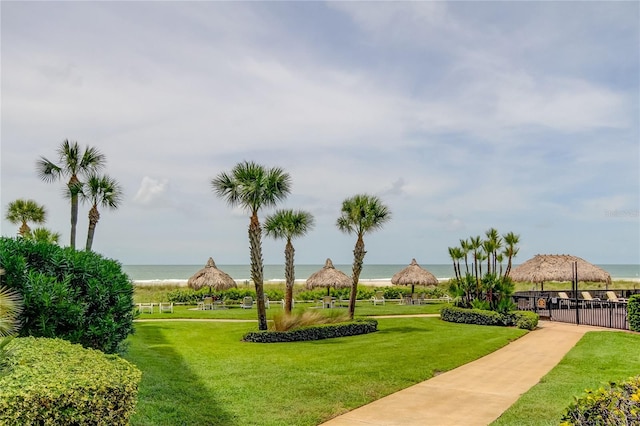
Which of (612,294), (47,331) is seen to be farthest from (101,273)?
(612,294)

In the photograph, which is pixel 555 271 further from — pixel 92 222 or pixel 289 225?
pixel 92 222

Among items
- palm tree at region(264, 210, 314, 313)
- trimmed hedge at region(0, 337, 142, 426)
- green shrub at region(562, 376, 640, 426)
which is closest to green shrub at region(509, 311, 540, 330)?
palm tree at region(264, 210, 314, 313)

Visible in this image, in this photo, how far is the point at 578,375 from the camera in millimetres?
11023

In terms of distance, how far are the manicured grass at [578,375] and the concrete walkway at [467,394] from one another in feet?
0.95

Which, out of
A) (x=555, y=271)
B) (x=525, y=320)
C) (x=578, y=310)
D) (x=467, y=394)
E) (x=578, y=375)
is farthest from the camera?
(x=555, y=271)

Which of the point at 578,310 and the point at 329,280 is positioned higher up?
the point at 329,280

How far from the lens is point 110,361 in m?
5.62

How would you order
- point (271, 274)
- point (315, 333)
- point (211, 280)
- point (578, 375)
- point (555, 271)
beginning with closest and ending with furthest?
point (578, 375)
point (315, 333)
point (555, 271)
point (211, 280)
point (271, 274)

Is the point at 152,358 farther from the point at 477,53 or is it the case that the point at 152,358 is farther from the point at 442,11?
the point at 477,53

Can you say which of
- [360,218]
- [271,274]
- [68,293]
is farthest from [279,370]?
[271,274]

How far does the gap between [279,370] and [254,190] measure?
8.27 meters

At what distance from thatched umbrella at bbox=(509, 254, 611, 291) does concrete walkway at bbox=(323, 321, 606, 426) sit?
58.3ft

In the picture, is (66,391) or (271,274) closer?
(66,391)

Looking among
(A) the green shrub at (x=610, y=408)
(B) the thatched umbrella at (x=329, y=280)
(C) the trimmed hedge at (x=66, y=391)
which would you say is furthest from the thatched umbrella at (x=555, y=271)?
(C) the trimmed hedge at (x=66, y=391)
